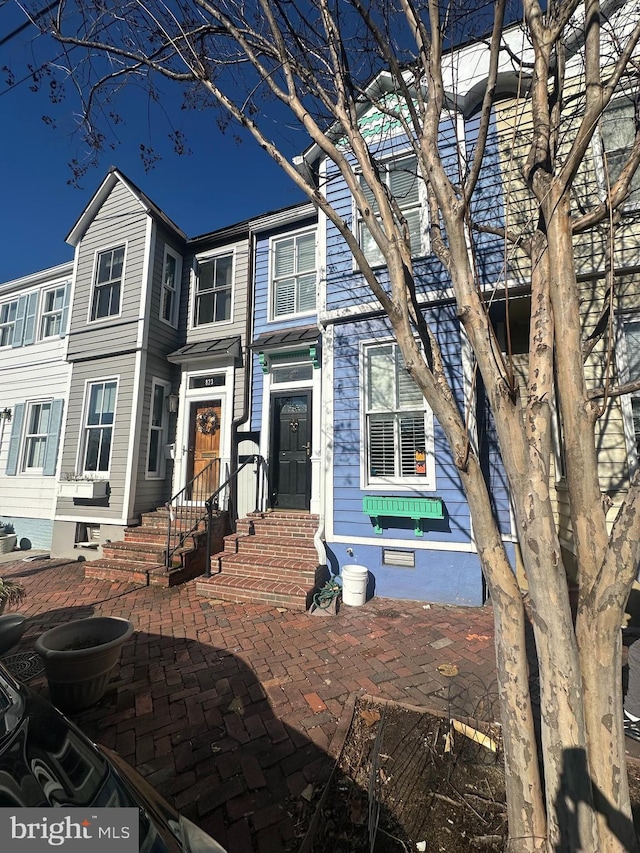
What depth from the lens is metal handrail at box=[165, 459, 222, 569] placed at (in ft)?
21.7

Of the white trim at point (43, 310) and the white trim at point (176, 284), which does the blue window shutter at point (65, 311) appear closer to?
the white trim at point (43, 310)

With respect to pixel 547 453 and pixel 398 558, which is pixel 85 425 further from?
pixel 547 453

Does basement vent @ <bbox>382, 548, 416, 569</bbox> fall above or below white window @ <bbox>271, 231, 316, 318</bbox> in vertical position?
below

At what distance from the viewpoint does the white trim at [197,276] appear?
8531mm

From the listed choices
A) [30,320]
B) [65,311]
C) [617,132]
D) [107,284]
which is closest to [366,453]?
[617,132]

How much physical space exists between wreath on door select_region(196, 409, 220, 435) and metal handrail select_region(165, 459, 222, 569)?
2.51ft

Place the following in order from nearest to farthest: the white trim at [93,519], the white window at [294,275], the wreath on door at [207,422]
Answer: the white trim at [93,519] < the white window at [294,275] < the wreath on door at [207,422]

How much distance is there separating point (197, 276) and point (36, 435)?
614 cm

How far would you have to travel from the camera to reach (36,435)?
32.7 feet

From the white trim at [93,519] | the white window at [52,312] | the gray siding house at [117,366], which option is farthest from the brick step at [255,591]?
the white window at [52,312]

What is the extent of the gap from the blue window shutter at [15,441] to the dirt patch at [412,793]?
11232mm

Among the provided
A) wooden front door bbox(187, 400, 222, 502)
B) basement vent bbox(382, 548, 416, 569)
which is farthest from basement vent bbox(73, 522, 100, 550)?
basement vent bbox(382, 548, 416, 569)

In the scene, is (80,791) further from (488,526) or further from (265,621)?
(265,621)

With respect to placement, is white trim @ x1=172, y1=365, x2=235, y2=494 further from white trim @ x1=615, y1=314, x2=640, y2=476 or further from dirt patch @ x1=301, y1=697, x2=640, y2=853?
white trim @ x1=615, y1=314, x2=640, y2=476
